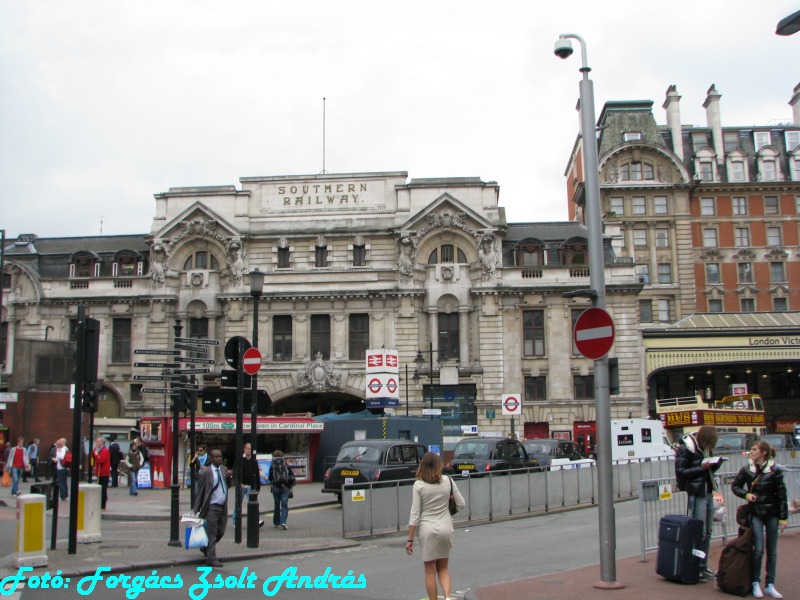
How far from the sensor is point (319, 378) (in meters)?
48.3

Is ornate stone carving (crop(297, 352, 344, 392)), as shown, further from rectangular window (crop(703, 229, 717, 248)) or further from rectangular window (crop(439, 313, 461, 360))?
rectangular window (crop(703, 229, 717, 248))

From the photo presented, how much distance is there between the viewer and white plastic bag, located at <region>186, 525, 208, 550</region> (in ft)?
43.4

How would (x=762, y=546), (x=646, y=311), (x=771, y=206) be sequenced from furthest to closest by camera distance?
(x=771, y=206), (x=646, y=311), (x=762, y=546)

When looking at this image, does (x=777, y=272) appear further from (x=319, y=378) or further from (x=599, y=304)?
(x=599, y=304)

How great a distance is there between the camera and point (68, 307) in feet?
166

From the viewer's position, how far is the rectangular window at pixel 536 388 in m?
48.8

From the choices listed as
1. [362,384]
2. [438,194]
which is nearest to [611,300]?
[438,194]

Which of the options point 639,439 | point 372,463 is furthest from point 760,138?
point 372,463

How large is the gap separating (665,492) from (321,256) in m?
38.7

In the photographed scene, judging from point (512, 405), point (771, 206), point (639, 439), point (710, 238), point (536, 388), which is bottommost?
point (639, 439)

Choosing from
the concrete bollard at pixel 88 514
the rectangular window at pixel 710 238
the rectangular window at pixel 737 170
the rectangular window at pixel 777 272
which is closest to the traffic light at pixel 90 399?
the concrete bollard at pixel 88 514

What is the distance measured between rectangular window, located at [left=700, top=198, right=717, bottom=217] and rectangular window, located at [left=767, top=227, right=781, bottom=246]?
183 inches

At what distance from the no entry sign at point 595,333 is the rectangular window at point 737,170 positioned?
6328 centimetres

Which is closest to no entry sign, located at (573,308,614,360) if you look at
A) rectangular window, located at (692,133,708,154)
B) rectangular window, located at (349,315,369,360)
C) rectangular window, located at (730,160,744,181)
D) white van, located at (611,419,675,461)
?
white van, located at (611,419,675,461)
